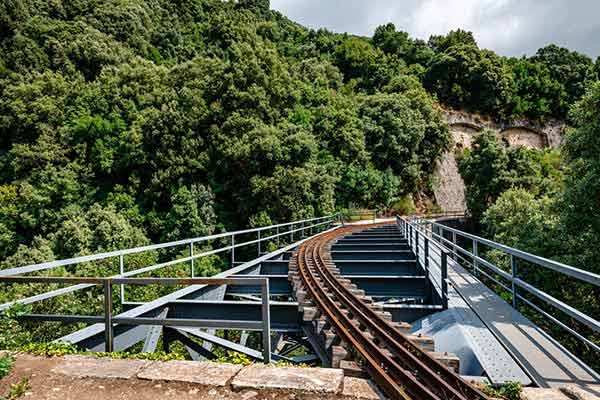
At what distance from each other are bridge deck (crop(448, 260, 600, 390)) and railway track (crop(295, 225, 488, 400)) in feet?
2.53

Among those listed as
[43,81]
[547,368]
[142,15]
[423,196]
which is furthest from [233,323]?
[142,15]

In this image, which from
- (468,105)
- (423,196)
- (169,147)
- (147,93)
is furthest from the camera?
(468,105)

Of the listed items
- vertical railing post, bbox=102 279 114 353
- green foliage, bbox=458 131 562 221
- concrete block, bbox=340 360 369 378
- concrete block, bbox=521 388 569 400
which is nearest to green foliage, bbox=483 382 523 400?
concrete block, bbox=521 388 569 400

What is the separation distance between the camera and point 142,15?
7056 cm

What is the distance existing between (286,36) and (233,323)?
88.9m

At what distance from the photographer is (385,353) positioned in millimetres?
4004

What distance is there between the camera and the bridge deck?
126 inches

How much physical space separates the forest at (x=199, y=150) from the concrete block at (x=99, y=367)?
14584mm

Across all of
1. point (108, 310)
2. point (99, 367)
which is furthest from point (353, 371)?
point (108, 310)

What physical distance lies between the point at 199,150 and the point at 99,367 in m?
35.6

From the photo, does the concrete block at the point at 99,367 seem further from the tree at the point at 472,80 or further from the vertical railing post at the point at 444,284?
the tree at the point at 472,80

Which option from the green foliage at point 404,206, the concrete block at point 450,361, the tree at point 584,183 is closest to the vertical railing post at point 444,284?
the concrete block at point 450,361

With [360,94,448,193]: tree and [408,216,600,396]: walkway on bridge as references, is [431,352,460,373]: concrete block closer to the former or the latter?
[408,216,600,396]: walkway on bridge

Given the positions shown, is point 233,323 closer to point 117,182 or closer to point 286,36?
point 117,182
